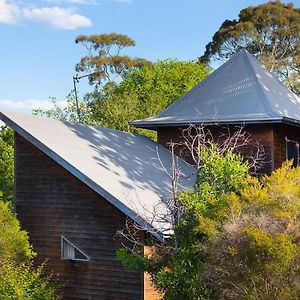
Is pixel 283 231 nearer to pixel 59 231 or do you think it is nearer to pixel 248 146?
pixel 59 231

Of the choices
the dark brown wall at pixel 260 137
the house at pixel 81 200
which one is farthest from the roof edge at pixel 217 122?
the house at pixel 81 200

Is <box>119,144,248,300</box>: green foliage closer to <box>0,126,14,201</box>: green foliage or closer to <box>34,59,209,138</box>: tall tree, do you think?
<box>34,59,209,138</box>: tall tree

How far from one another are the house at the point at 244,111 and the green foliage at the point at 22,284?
6490 mm

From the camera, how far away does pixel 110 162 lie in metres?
17.5

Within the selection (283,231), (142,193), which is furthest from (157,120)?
(283,231)

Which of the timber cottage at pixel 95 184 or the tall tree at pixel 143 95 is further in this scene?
the tall tree at pixel 143 95

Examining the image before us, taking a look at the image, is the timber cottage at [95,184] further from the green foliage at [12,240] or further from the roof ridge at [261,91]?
the green foliage at [12,240]

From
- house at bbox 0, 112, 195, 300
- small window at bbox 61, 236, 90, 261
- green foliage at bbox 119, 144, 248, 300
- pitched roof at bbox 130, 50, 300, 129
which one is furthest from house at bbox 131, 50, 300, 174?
green foliage at bbox 119, 144, 248, 300

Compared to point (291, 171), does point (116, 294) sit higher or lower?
lower

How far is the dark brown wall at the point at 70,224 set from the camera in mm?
15789

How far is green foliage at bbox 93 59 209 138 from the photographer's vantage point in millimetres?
31875

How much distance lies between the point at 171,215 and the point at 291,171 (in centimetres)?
251

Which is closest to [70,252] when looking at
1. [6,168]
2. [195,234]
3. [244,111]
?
[195,234]

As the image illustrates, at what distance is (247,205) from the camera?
11938 millimetres
